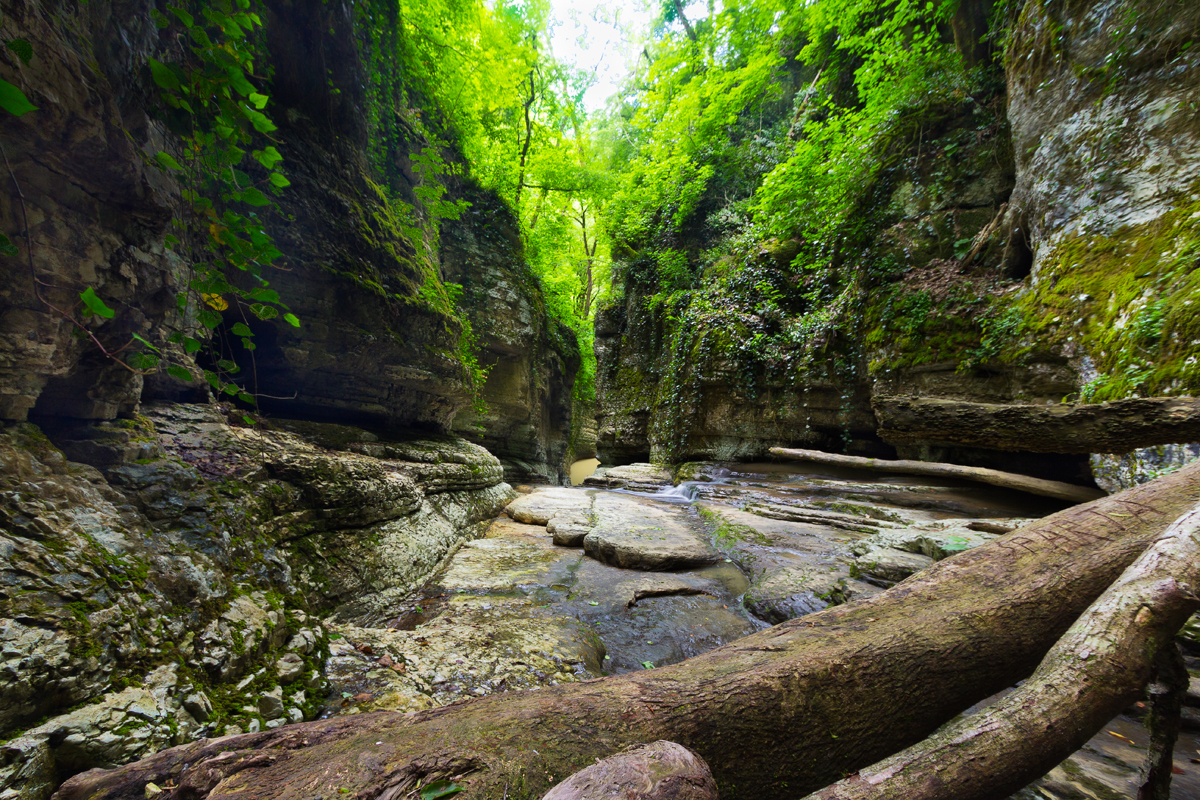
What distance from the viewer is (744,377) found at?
9164 millimetres

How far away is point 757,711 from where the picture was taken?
1237mm

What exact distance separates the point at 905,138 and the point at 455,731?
10.6 metres

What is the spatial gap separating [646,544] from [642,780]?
137 inches

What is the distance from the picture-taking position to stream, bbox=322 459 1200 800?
1816 millimetres

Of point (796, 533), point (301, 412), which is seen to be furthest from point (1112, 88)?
point (301, 412)

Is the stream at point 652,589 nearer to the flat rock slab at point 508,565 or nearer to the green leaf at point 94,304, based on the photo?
the flat rock slab at point 508,565

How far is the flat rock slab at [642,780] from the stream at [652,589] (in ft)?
4.03

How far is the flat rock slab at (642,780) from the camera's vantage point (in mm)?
839

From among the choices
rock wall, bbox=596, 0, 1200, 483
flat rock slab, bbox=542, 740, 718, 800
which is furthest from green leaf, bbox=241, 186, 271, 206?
rock wall, bbox=596, 0, 1200, 483

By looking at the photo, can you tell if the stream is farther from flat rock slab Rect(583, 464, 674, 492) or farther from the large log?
flat rock slab Rect(583, 464, 674, 492)

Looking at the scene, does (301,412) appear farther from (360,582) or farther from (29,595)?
(29,595)

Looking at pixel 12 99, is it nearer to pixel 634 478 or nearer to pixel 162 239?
pixel 162 239

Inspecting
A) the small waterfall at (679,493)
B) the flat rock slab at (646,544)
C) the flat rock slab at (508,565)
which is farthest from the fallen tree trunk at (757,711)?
the small waterfall at (679,493)

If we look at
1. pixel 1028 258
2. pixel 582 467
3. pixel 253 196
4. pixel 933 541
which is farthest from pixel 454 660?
pixel 582 467
